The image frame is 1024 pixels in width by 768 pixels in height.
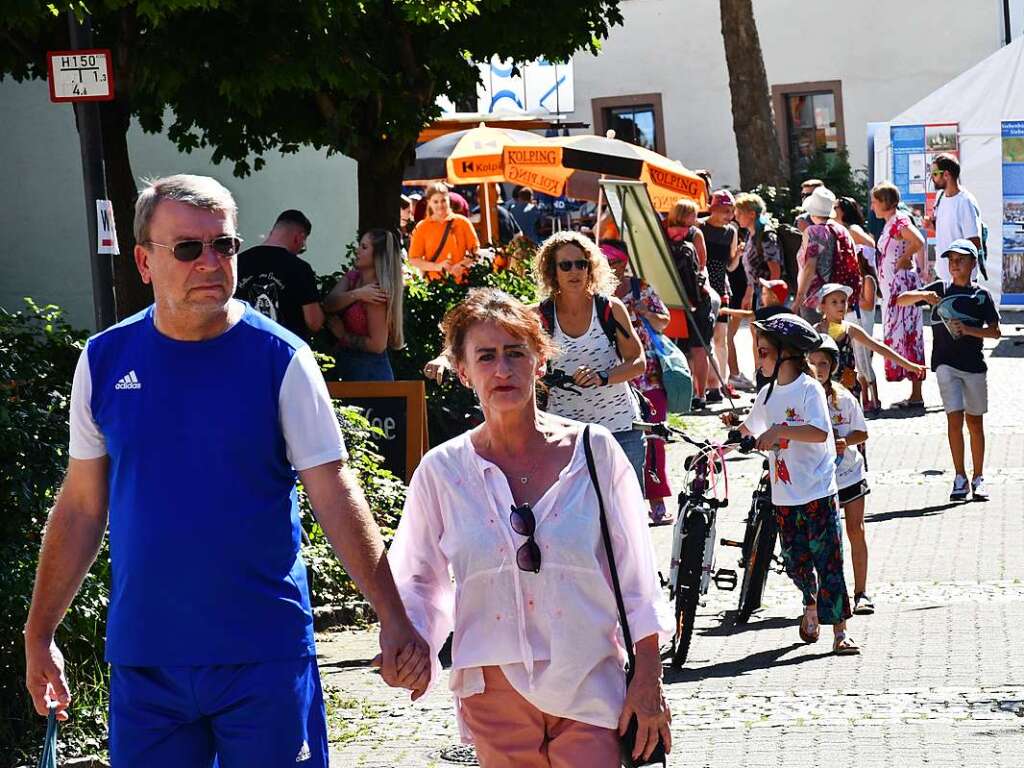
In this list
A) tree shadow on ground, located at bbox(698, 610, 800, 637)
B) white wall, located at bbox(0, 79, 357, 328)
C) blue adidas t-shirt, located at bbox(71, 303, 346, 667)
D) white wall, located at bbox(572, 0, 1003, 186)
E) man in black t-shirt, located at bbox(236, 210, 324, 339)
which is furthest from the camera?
white wall, located at bbox(572, 0, 1003, 186)

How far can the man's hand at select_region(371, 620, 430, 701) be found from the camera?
4000 millimetres

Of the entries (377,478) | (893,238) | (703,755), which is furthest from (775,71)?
(703,755)

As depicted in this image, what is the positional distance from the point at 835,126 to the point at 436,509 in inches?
1344

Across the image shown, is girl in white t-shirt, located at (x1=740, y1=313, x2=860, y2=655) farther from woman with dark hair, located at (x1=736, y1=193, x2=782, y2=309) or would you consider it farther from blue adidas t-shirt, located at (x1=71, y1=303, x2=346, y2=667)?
woman with dark hair, located at (x1=736, y1=193, x2=782, y2=309)

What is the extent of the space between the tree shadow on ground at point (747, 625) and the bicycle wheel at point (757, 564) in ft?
0.17

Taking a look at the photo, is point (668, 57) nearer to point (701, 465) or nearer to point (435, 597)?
point (701, 465)

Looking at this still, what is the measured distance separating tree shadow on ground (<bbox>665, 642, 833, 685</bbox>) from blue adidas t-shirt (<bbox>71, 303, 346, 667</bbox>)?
4.20 metres

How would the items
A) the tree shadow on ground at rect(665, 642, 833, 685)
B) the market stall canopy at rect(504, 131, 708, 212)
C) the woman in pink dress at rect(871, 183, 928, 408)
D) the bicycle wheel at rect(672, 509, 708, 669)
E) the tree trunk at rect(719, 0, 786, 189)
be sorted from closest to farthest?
1. the tree shadow on ground at rect(665, 642, 833, 685)
2. the bicycle wheel at rect(672, 509, 708, 669)
3. the woman in pink dress at rect(871, 183, 928, 408)
4. the market stall canopy at rect(504, 131, 708, 212)
5. the tree trunk at rect(719, 0, 786, 189)

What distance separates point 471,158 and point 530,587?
19.3m

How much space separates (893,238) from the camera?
A: 1756cm

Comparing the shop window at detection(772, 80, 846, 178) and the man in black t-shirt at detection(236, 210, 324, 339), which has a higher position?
the shop window at detection(772, 80, 846, 178)

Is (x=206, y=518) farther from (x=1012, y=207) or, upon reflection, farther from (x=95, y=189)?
(x=1012, y=207)

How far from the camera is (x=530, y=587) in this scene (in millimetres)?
4117

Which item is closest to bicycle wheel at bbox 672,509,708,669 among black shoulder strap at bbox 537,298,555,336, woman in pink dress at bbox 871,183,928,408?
black shoulder strap at bbox 537,298,555,336
